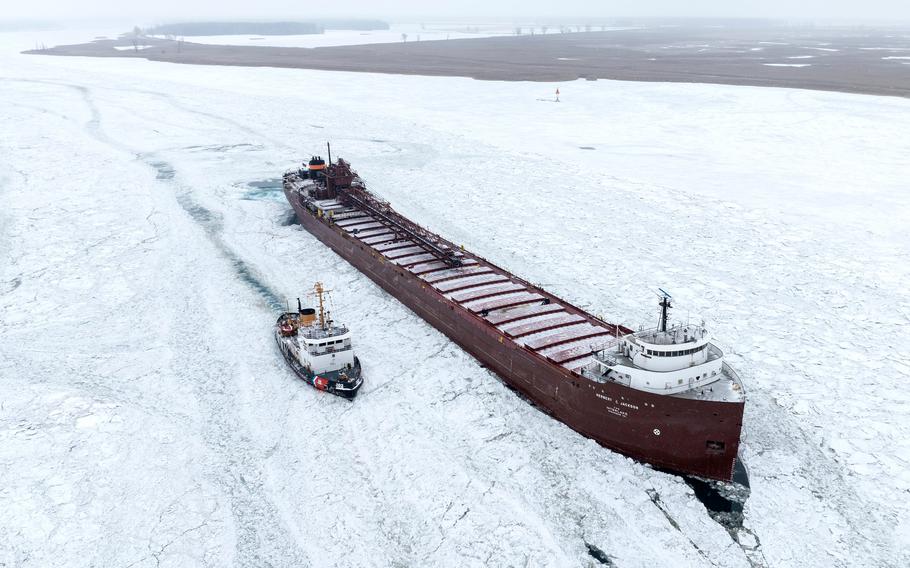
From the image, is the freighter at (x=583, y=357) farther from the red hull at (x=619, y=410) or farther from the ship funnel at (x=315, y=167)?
the ship funnel at (x=315, y=167)

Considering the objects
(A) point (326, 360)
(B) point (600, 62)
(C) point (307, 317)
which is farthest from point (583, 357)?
(B) point (600, 62)

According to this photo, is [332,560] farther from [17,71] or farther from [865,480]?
[17,71]

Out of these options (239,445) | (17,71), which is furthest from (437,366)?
(17,71)

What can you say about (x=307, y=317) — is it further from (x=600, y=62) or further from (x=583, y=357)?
(x=600, y=62)

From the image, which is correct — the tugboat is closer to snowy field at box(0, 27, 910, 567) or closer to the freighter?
snowy field at box(0, 27, 910, 567)

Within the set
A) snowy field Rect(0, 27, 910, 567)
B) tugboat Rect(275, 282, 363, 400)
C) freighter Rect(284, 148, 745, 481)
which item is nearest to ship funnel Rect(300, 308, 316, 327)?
tugboat Rect(275, 282, 363, 400)
